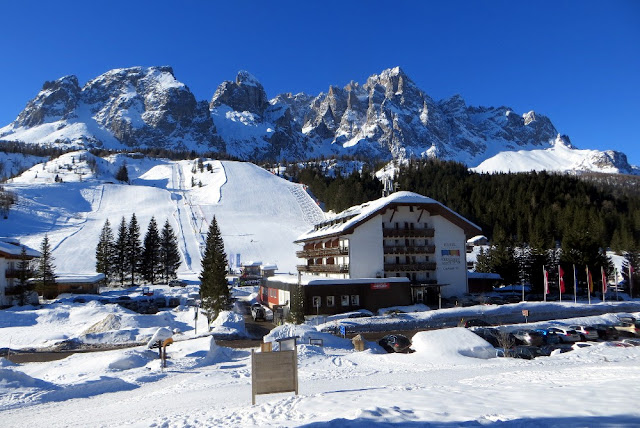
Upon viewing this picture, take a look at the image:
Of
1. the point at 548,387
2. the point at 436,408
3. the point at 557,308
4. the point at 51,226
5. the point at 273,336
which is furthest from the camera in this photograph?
the point at 51,226

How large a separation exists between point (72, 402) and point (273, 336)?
1488 centimetres

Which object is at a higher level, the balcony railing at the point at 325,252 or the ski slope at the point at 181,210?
the ski slope at the point at 181,210

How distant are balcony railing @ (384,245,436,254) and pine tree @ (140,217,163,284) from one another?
4668 cm

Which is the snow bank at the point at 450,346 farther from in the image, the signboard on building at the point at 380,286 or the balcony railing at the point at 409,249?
the balcony railing at the point at 409,249

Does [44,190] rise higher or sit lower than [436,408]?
higher

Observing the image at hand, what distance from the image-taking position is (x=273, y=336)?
1137 inches

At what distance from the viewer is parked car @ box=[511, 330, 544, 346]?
27656 mm

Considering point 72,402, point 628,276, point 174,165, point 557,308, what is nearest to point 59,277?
point 72,402

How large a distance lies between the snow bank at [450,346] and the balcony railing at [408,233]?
25750mm

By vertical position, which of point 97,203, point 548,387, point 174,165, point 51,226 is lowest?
point 548,387

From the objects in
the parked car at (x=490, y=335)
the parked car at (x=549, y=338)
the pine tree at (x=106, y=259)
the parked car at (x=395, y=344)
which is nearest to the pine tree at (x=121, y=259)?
the pine tree at (x=106, y=259)

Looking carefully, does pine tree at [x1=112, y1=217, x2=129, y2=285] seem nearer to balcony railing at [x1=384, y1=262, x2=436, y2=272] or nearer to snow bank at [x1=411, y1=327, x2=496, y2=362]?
balcony railing at [x1=384, y1=262, x2=436, y2=272]

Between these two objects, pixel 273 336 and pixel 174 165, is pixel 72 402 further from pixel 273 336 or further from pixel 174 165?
pixel 174 165

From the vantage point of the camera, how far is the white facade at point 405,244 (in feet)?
158
